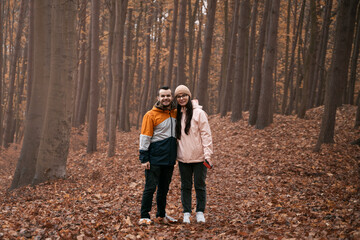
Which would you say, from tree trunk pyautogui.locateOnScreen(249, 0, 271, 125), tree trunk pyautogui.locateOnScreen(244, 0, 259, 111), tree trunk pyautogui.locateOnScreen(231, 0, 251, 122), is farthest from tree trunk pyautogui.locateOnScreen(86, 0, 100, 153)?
tree trunk pyautogui.locateOnScreen(244, 0, 259, 111)

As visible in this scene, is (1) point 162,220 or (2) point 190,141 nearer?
(2) point 190,141

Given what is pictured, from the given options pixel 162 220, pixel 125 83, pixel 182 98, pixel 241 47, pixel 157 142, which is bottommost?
pixel 162 220

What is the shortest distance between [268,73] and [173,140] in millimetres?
9318

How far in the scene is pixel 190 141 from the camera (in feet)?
15.2

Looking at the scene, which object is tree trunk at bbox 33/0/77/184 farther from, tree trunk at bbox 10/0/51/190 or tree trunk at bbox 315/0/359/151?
tree trunk at bbox 315/0/359/151

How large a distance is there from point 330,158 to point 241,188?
3.51m

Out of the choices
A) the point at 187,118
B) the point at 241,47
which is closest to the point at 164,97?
the point at 187,118

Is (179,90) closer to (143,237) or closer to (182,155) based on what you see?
(182,155)

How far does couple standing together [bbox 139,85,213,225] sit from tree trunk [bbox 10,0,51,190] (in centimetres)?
587

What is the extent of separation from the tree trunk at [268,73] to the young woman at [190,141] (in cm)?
879

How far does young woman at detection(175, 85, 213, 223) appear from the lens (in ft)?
15.1

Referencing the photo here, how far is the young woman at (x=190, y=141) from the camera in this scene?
461 centimetres

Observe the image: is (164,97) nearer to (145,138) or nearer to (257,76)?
(145,138)

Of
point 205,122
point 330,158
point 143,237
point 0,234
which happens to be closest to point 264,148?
point 330,158
